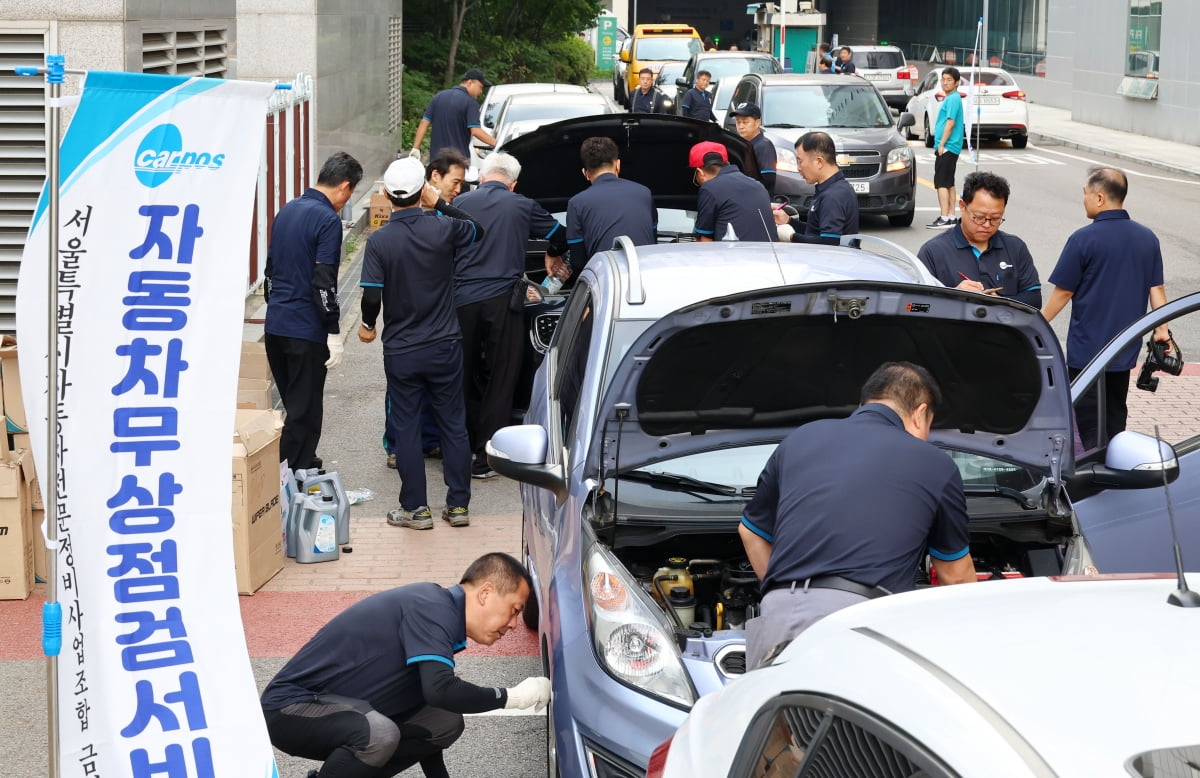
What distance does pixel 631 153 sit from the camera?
1065 cm

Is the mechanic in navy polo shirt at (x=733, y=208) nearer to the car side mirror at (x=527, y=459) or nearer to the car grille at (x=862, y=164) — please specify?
the car side mirror at (x=527, y=459)

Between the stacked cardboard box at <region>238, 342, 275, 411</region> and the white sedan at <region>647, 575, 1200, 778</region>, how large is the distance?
19.3 ft

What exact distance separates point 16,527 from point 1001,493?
177 inches

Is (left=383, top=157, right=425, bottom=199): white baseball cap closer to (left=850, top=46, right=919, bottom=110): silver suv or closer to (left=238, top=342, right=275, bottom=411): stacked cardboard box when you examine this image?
(left=238, top=342, right=275, bottom=411): stacked cardboard box

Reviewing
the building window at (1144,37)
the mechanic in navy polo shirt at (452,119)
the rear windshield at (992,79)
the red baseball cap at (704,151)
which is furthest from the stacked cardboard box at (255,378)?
the building window at (1144,37)

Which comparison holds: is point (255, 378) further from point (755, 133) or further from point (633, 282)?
point (755, 133)

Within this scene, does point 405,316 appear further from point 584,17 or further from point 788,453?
point 584,17

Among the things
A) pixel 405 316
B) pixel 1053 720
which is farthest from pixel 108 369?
pixel 405 316

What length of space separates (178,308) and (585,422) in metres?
1.56

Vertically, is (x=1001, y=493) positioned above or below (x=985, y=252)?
below

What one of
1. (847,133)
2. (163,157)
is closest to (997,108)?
(847,133)

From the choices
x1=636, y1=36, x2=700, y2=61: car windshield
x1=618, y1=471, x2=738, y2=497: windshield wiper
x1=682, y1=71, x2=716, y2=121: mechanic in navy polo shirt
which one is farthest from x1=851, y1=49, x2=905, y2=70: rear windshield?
x1=618, y1=471, x2=738, y2=497: windshield wiper

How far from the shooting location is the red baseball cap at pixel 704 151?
398 inches

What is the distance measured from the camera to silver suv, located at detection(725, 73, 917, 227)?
18.4 meters
